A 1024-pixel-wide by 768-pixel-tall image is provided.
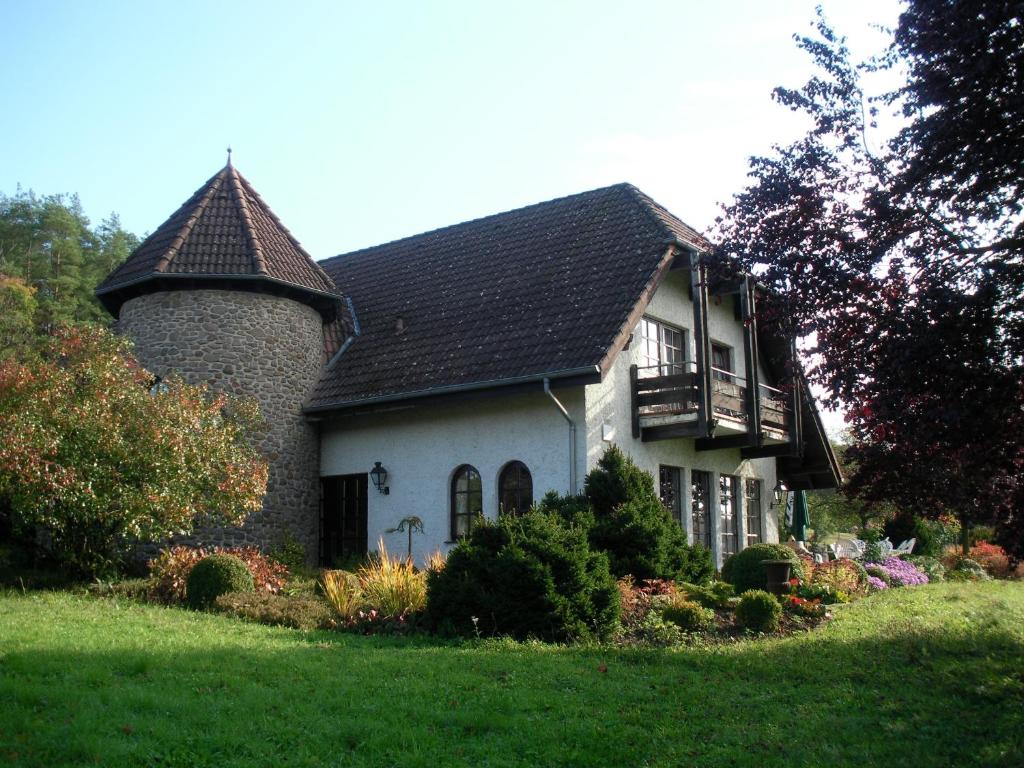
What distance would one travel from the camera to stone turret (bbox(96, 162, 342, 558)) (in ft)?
61.6

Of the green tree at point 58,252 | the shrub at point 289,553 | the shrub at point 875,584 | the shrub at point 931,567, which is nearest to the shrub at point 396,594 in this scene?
the shrub at point 289,553

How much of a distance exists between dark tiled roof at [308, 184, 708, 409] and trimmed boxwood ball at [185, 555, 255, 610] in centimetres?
517

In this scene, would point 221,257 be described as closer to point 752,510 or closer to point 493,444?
point 493,444

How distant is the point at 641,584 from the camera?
48.9 feet

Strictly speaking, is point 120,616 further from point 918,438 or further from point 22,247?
point 22,247

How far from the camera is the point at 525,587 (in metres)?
12.0

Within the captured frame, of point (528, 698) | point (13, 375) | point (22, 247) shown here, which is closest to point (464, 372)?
point (13, 375)

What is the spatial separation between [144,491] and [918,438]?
10.3 m

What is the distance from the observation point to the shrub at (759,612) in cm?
1274

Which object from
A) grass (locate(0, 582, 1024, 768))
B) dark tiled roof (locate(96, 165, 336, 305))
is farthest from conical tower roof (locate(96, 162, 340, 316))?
grass (locate(0, 582, 1024, 768))

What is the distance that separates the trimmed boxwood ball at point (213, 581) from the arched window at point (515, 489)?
4.98 m

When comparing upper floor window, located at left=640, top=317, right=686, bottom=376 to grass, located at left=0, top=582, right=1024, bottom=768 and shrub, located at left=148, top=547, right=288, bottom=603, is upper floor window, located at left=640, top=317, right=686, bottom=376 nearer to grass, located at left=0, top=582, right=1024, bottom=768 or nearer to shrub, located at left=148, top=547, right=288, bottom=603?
shrub, located at left=148, top=547, right=288, bottom=603

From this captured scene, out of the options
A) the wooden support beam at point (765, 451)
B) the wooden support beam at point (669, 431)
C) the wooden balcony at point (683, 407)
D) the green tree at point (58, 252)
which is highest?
the green tree at point (58, 252)

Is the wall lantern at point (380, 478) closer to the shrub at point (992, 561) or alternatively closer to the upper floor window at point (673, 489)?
the upper floor window at point (673, 489)
